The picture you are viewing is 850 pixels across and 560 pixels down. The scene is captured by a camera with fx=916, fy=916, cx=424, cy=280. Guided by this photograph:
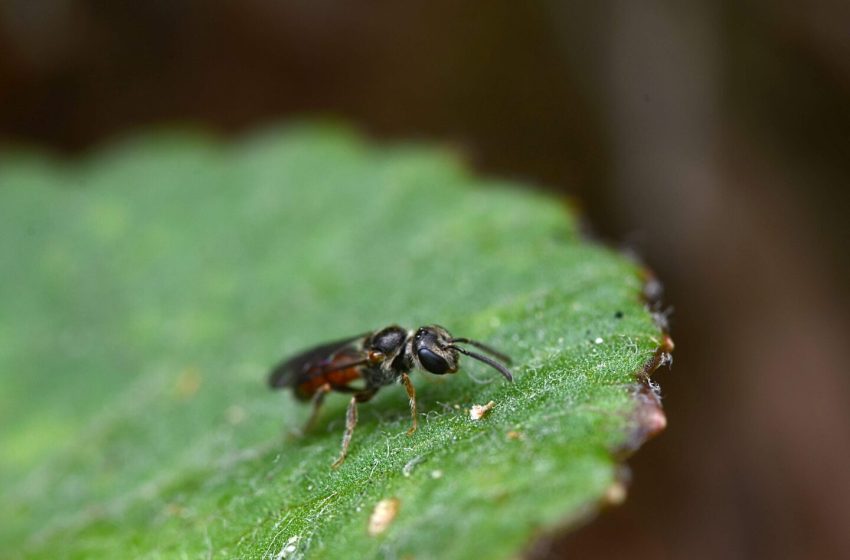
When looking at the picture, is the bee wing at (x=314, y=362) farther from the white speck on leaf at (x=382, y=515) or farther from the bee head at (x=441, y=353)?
the white speck on leaf at (x=382, y=515)

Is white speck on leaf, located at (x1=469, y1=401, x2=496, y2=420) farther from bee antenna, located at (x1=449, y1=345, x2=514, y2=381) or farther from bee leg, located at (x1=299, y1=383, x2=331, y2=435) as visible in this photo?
bee leg, located at (x1=299, y1=383, x2=331, y2=435)

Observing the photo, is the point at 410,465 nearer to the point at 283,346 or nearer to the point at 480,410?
the point at 480,410

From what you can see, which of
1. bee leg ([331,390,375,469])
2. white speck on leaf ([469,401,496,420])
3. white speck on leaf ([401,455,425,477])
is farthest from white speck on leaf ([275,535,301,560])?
white speck on leaf ([469,401,496,420])

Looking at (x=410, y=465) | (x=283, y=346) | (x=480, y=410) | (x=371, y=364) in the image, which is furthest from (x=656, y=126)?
(x=410, y=465)

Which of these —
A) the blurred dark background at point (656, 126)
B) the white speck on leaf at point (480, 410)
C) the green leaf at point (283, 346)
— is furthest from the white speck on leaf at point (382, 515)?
the blurred dark background at point (656, 126)

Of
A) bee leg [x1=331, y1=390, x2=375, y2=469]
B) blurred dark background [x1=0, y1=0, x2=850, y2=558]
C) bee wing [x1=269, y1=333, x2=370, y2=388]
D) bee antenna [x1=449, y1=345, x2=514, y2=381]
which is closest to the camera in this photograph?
bee antenna [x1=449, y1=345, x2=514, y2=381]

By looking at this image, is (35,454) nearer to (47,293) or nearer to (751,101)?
(47,293)
